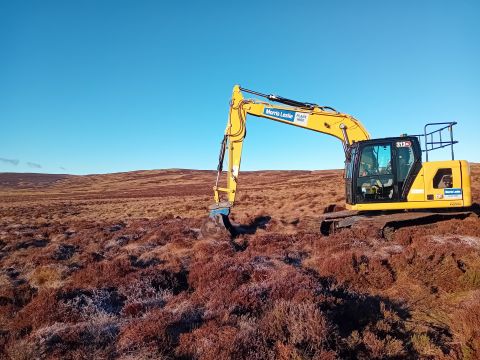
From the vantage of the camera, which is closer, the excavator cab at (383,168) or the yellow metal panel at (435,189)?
the yellow metal panel at (435,189)

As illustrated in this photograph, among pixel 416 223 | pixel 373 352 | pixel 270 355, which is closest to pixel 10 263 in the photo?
pixel 270 355

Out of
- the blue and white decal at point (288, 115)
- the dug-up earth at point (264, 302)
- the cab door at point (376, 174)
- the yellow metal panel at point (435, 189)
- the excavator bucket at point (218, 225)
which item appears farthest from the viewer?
the excavator bucket at point (218, 225)

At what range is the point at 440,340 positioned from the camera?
509 cm

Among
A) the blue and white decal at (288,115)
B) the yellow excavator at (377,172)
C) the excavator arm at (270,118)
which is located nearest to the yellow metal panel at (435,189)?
the yellow excavator at (377,172)

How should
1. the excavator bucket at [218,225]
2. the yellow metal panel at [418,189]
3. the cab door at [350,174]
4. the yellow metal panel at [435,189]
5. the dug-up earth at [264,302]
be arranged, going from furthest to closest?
the excavator bucket at [218,225] → the cab door at [350,174] → the yellow metal panel at [418,189] → the yellow metal panel at [435,189] → the dug-up earth at [264,302]

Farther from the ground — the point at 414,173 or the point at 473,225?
the point at 414,173

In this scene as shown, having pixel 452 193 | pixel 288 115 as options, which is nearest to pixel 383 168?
pixel 452 193

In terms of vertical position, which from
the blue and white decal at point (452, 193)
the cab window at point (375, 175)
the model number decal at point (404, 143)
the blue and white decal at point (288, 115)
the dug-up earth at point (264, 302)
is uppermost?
the blue and white decal at point (288, 115)

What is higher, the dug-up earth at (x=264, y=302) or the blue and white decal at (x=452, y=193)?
the blue and white decal at (x=452, y=193)

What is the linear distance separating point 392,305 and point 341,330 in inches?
68.7

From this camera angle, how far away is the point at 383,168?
12.1m

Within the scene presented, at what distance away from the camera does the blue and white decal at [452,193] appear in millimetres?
11531

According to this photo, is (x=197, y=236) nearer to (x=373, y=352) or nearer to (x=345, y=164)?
(x=345, y=164)

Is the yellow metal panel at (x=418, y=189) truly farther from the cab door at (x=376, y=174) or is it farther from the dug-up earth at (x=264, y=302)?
the dug-up earth at (x=264, y=302)
